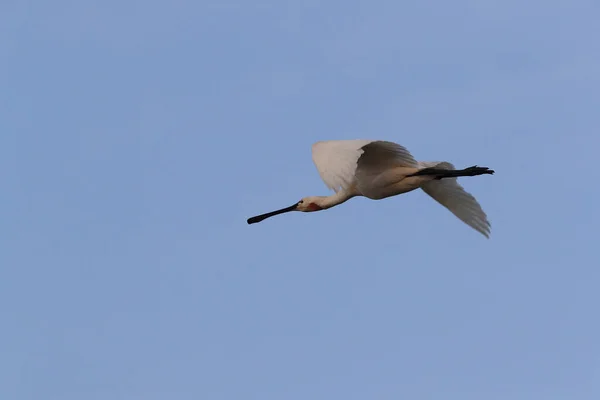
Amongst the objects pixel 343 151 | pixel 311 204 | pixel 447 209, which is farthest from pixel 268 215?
pixel 343 151

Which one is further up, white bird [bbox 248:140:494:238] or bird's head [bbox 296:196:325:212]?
bird's head [bbox 296:196:325:212]

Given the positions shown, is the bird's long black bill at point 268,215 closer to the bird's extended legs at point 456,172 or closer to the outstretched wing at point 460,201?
the outstretched wing at point 460,201

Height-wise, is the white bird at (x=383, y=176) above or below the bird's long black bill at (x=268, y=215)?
below

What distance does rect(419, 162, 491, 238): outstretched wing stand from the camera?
2527 centimetres

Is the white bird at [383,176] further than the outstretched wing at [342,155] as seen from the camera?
Yes

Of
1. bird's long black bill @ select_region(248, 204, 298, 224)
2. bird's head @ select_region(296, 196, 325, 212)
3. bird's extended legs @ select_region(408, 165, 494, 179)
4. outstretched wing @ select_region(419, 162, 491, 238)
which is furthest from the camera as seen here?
bird's long black bill @ select_region(248, 204, 298, 224)

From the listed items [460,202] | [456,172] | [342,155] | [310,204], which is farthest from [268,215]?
[342,155]

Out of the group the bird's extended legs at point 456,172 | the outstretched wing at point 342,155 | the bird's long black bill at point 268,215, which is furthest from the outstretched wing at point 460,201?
the bird's long black bill at point 268,215

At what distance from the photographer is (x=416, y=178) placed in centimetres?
2381

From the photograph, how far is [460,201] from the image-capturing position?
25.4 meters

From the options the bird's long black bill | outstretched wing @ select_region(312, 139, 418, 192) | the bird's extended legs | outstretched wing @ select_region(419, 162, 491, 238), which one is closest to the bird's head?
the bird's long black bill

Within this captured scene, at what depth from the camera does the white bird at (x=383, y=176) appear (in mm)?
Result: 20109

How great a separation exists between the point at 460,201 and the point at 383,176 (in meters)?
2.22

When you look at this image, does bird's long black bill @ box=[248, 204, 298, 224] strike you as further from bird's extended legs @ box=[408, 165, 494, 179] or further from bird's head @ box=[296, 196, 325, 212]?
bird's extended legs @ box=[408, 165, 494, 179]
